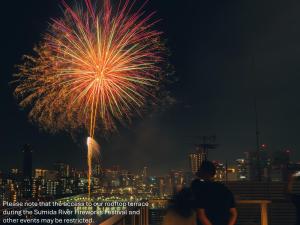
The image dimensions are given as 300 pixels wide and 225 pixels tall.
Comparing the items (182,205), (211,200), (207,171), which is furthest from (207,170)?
(182,205)

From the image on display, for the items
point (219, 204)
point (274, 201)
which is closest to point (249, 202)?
point (274, 201)

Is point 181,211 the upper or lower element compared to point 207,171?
lower

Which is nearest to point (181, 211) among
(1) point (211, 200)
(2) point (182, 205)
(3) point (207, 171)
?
(2) point (182, 205)

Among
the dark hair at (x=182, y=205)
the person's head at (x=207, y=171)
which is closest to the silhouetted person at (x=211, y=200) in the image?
the person's head at (x=207, y=171)

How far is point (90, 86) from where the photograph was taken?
1880 centimetres

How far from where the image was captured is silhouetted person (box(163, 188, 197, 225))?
3.91 metres

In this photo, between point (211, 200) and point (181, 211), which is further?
point (211, 200)

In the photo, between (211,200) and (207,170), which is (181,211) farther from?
(207,170)

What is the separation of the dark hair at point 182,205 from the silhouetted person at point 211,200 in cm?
18

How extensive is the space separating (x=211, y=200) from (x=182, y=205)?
43cm

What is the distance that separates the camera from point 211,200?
4.18 m

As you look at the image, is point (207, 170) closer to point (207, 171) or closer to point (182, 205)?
point (207, 171)

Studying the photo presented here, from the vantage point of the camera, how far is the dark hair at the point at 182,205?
392cm

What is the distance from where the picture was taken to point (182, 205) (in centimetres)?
394
